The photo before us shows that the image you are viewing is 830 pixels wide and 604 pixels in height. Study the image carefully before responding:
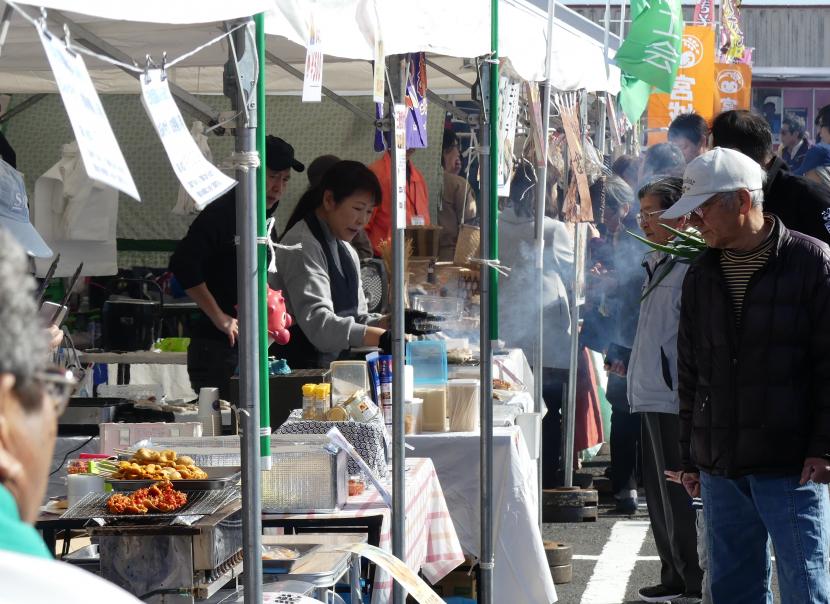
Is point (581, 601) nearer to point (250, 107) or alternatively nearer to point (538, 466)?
point (538, 466)

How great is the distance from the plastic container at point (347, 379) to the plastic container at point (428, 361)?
82 cm

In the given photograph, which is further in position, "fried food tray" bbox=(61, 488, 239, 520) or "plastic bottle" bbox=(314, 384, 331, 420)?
"plastic bottle" bbox=(314, 384, 331, 420)

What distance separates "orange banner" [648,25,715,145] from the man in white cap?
24.7 ft

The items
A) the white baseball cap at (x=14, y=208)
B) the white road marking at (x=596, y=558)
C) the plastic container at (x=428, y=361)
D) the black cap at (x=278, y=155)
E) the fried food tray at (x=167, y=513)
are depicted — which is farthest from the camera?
the white road marking at (x=596, y=558)

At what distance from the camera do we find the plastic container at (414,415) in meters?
5.12

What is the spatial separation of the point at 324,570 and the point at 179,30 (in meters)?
3.03

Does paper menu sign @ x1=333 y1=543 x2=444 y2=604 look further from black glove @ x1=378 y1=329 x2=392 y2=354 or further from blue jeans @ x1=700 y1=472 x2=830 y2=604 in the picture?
black glove @ x1=378 y1=329 x2=392 y2=354

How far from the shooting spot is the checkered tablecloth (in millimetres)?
3951

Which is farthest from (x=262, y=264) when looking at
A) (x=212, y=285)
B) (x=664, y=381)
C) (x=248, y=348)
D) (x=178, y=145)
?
(x=664, y=381)

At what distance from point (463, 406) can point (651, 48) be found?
13.2 ft

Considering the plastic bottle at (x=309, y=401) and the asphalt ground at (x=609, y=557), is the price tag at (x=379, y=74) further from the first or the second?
the asphalt ground at (x=609, y=557)

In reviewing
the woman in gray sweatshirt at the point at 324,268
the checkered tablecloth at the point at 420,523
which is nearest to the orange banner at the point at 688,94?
the woman in gray sweatshirt at the point at 324,268

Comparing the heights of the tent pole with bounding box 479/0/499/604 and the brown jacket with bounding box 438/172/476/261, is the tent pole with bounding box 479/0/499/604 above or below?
below

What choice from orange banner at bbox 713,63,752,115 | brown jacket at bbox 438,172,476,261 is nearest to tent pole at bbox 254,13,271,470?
brown jacket at bbox 438,172,476,261
